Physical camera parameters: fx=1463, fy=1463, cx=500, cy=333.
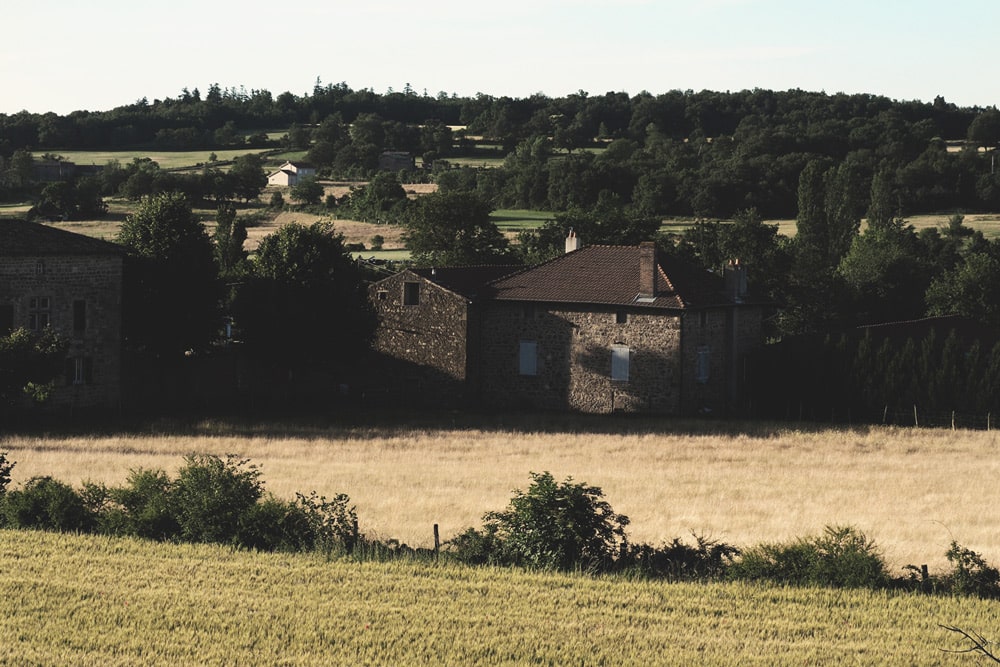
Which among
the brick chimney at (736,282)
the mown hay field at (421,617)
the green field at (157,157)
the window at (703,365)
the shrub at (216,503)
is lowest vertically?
the mown hay field at (421,617)

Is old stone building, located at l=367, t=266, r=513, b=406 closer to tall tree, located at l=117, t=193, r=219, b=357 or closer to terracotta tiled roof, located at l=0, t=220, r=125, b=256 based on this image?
tall tree, located at l=117, t=193, r=219, b=357

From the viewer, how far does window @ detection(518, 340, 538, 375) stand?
55969mm

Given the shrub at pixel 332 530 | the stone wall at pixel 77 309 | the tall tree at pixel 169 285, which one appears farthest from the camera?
the tall tree at pixel 169 285

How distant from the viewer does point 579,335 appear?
5516cm

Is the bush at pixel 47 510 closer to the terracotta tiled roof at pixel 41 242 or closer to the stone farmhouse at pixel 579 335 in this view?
the terracotta tiled roof at pixel 41 242

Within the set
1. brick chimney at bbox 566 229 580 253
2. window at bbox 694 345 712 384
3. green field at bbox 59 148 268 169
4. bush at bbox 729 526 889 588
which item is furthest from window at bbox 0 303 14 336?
green field at bbox 59 148 268 169

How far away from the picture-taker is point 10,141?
170125 millimetres

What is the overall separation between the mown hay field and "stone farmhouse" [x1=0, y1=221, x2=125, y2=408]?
28927 millimetres

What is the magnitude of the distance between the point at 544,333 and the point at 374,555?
1222 inches

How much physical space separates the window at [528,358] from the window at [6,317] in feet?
61.0

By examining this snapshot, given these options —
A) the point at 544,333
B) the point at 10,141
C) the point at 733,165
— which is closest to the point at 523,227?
the point at 733,165

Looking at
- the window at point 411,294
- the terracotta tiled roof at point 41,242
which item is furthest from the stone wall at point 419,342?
the terracotta tiled roof at point 41,242

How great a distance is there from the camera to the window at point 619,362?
5441 centimetres

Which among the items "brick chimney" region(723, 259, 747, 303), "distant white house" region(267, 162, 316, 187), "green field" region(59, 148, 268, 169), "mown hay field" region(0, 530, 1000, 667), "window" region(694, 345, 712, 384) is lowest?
"mown hay field" region(0, 530, 1000, 667)
